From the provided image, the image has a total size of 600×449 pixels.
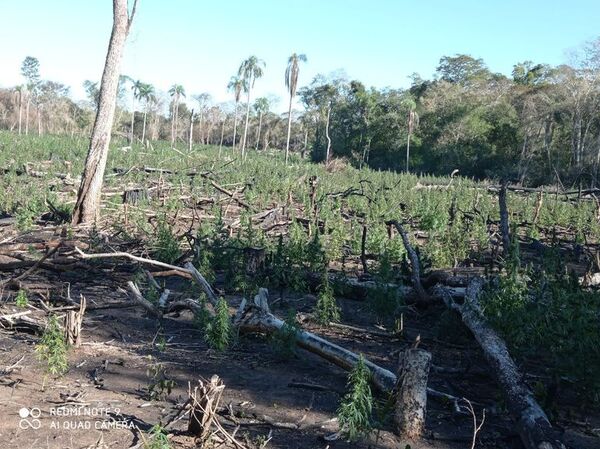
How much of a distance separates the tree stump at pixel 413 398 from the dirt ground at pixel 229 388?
87 mm

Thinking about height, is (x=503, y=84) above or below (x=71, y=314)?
above

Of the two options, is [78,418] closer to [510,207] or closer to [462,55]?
[510,207]

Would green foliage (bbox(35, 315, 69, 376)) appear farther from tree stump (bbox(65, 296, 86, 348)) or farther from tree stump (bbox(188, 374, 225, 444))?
tree stump (bbox(188, 374, 225, 444))

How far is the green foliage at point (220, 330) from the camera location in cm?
534

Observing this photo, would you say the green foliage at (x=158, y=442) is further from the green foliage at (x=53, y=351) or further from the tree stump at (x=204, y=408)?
the green foliage at (x=53, y=351)

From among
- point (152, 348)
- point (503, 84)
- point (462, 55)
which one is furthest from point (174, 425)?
point (462, 55)

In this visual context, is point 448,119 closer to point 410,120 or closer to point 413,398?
point 410,120

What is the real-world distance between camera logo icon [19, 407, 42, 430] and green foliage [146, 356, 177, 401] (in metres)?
0.76

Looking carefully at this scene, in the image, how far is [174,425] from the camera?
3861 mm

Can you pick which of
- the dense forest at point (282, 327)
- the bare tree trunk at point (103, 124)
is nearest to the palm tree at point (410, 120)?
the dense forest at point (282, 327)

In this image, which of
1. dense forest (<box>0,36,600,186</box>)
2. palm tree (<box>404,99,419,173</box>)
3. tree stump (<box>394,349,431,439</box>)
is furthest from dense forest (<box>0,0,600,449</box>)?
palm tree (<box>404,99,419,173</box>)

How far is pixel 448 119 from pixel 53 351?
145 ft

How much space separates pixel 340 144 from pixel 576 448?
167 ft

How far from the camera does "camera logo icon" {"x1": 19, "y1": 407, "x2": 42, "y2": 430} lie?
3.76 metres
